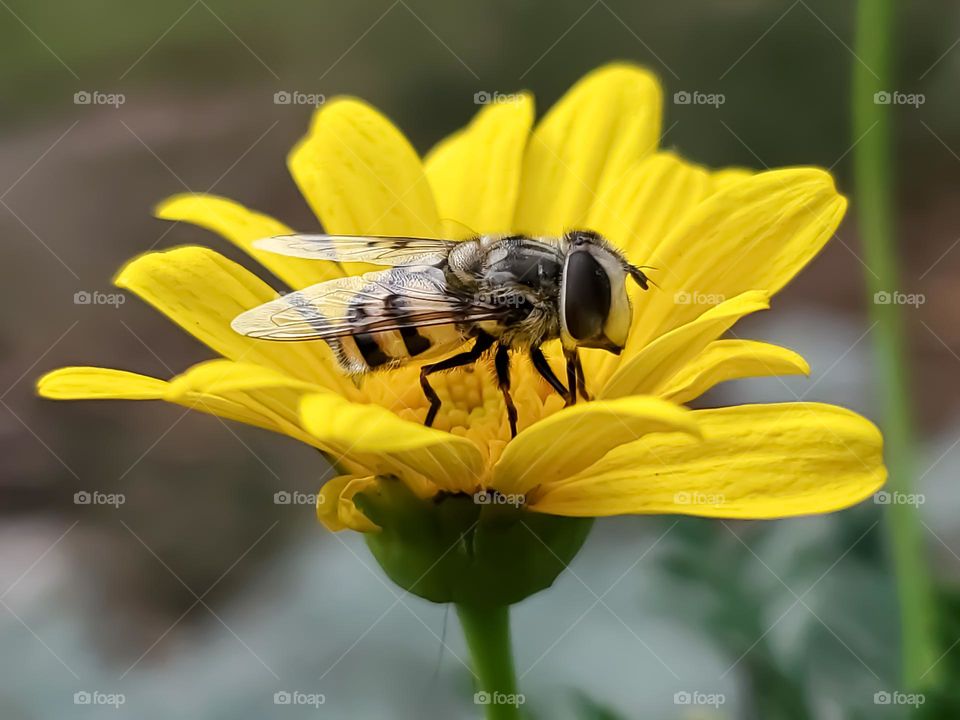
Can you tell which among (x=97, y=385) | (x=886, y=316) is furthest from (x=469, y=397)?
(x=886, y=316)

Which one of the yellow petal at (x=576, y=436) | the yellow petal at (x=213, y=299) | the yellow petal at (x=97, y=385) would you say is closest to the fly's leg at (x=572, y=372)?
the yellow petal at (x=576, y=436)

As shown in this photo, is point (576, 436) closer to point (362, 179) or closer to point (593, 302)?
point (593, 302)

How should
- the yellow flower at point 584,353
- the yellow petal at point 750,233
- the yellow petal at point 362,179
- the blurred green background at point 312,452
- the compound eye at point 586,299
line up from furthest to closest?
the blurred green background at point 312,452, the yellow petal at point 362,179, the yellow petal at point 750,233, the compound eye at point 586,299, the yellow flower at point 584,353

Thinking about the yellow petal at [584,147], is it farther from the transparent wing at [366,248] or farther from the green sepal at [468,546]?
the green sepal at [468,546]

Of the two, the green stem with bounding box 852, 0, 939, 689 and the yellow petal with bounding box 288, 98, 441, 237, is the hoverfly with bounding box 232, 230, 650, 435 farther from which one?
the green stem with bounding box 852, 0, 939, 689

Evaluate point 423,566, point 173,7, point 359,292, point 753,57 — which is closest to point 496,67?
point 753,57

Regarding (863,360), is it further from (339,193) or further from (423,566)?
(423,566)
